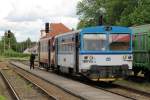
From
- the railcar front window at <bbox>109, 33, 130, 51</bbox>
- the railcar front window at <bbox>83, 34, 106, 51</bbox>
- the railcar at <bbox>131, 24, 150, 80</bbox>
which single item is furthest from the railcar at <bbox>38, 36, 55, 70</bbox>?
the railcar front window at <bbox>109, 33, 130, 51</bbox>

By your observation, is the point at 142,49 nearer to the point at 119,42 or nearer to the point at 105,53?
the point at 119,42

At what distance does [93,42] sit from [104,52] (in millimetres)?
708

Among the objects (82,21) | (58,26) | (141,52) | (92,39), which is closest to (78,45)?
(92,39)

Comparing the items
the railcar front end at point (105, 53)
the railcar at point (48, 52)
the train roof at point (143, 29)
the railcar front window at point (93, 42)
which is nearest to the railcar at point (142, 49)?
the train roof at point (143, 29)

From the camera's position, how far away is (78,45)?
2495 centimetres

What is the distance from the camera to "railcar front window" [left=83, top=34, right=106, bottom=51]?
24453mm

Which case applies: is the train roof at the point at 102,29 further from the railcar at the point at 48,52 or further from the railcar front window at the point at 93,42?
the railcar at the point at 48,52

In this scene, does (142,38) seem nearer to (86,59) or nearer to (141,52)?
(141,52)

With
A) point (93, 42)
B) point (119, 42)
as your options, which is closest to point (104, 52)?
point (93, 42)

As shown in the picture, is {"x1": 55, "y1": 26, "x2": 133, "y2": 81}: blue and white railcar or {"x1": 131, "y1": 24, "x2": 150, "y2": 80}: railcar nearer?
{"x1": 55, "y1": 26, "x2": 133, "y2": 81}: blue and white railcar

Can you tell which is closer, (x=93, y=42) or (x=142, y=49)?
(x=93, y=42)

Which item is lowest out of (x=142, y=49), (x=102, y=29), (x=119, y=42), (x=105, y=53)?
(x=105, y=53)

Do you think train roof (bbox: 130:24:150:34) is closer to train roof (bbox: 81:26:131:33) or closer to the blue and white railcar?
the blue and white railcar

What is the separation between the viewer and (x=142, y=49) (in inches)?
1004
